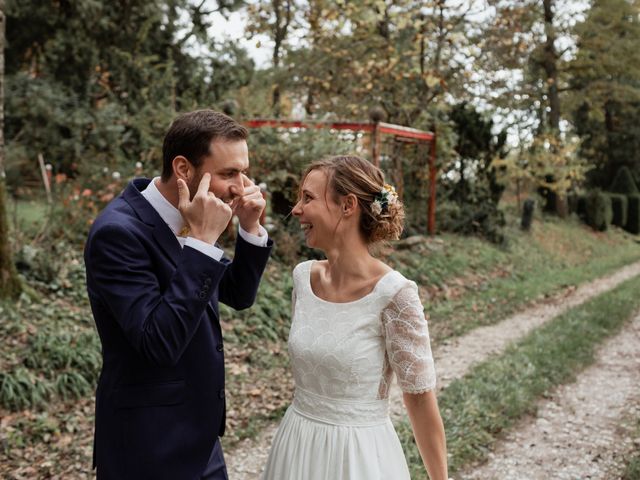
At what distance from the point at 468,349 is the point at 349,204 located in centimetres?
605

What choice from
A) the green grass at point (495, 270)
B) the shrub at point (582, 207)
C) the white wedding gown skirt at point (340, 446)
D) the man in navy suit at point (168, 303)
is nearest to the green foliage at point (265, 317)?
the green grass at point (495, 270)

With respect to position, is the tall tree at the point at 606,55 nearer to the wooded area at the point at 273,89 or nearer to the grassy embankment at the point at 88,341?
the wooded area at the point at 273,89

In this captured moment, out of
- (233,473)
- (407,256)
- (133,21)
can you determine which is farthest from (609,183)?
(233,473)

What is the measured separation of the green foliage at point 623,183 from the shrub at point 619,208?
6.80ft

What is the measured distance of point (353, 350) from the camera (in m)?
2.39

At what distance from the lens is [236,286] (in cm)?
262

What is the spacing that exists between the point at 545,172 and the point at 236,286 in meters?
18.1

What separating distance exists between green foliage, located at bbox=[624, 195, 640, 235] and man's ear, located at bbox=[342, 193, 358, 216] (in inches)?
1067

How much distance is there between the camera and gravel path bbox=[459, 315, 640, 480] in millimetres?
4805

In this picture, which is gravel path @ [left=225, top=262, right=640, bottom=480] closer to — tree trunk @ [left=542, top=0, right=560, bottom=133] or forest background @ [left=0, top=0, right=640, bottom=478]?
forest background @ [left=0, top=0, right=640, bottom=478]

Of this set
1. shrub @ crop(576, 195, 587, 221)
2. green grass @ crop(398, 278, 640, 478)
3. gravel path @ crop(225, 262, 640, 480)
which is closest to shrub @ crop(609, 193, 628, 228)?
shrub @ crop(576, 195, 587, 221)

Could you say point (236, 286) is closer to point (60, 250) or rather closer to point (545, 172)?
point (60, 250)

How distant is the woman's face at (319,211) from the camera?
2.51 metres

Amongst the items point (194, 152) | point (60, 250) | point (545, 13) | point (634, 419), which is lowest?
point (634, 419)
